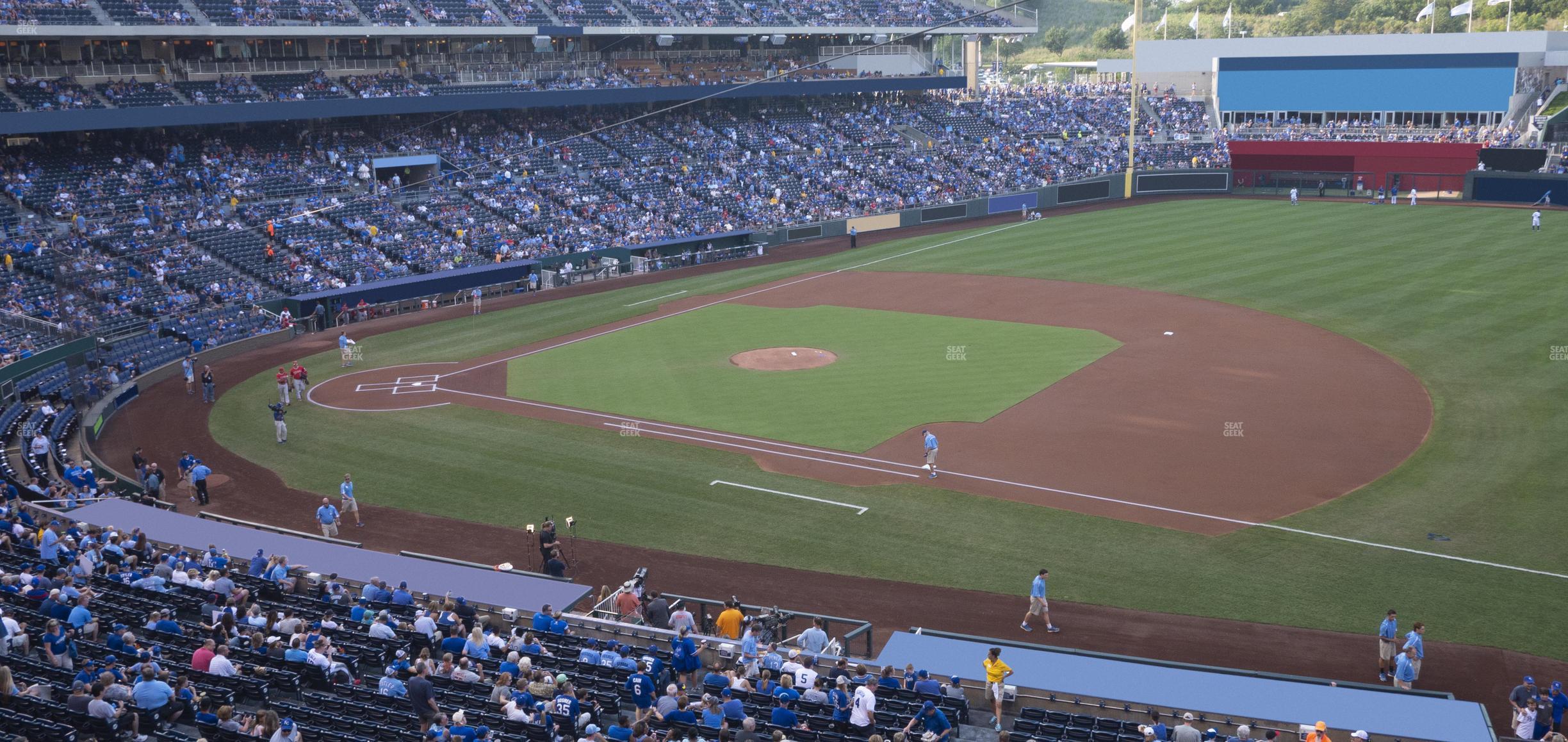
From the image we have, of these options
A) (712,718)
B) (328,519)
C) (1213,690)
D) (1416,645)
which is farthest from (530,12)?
(1213,690)

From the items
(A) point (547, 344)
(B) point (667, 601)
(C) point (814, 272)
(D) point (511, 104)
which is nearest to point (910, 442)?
(B) point (667, 601)

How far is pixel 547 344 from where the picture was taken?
40.2 metres

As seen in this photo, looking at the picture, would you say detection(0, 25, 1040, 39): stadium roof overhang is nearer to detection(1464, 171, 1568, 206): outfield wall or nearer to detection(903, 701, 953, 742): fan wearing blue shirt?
detection(903, 701, 953, 742): fan wearing blue shirt

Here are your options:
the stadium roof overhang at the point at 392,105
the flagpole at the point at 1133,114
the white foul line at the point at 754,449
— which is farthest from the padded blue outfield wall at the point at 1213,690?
the flagpole at the point at 1133,114

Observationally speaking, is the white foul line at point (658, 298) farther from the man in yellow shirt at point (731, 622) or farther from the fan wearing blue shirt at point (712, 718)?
the fan wearing blue shirt at point (712, 718)

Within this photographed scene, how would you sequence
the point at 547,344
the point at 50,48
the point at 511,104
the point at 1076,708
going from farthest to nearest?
the point at 511,104 → the point at 50,48 → the point at 547,344 → the point at 1076,708

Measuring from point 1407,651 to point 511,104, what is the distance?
51.5m

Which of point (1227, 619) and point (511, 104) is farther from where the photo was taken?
point (511, 104)

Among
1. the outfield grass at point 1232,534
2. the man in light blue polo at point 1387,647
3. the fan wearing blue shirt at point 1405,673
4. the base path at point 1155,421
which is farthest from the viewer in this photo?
the base path at point 1155,421

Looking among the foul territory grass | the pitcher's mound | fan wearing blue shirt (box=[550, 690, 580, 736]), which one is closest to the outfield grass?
the foul territory grass

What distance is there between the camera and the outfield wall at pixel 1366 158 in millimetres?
69125

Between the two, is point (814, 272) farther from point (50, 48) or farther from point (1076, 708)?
point (1076, 708)

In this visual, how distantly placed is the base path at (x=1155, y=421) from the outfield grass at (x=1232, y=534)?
775 mm

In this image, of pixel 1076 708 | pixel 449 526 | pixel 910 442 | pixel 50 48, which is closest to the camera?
pixel 1076 708
